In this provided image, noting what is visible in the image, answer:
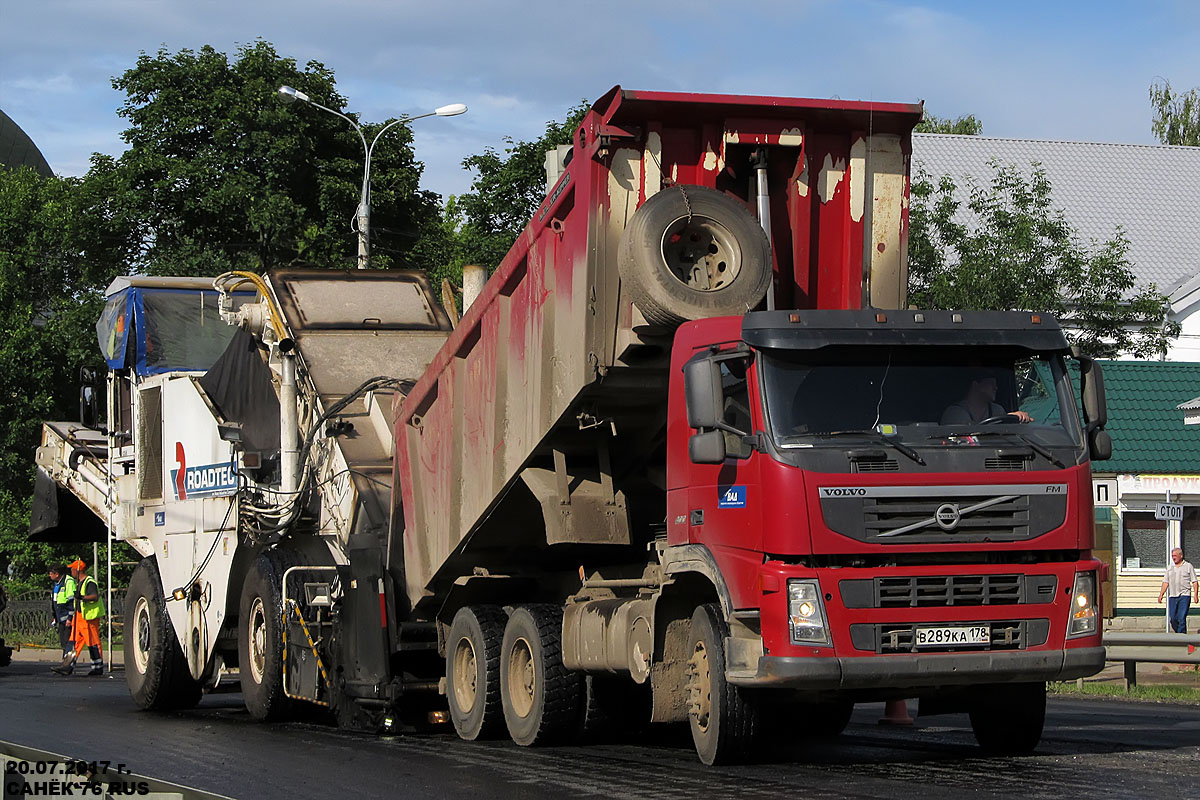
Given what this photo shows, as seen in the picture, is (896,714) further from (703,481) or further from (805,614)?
(805,614)

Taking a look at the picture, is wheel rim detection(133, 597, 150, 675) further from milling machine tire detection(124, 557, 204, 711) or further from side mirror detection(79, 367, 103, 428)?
side mirror detection(79, 367, 103, 428)

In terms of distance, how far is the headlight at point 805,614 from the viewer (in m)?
8.51

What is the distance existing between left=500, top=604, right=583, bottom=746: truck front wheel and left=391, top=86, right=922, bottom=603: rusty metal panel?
807mm

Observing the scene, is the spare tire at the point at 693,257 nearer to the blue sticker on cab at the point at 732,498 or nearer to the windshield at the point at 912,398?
the windshield at the point at 912,398

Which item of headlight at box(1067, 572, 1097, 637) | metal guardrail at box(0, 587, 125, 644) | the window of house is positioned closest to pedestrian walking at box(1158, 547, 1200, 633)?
the window of house

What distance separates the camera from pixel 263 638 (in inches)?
557

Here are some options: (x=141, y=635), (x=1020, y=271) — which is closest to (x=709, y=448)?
(x=141, y=635)

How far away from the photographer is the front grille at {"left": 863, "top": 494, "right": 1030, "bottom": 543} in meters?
8.54

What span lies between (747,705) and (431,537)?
13.1 ft

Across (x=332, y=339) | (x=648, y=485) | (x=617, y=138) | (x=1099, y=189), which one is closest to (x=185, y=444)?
(x=332, y=339)

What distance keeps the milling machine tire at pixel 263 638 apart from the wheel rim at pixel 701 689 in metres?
5.20

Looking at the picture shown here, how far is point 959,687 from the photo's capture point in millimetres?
9016

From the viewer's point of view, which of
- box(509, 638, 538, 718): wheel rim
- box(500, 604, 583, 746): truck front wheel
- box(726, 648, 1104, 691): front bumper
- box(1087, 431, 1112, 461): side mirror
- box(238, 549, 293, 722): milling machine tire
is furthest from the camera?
box(238, 549, 293, 722): milling machine tire

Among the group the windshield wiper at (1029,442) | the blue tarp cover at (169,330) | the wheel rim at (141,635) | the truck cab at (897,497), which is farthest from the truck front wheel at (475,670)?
the blue tarp cover at (169,330)
